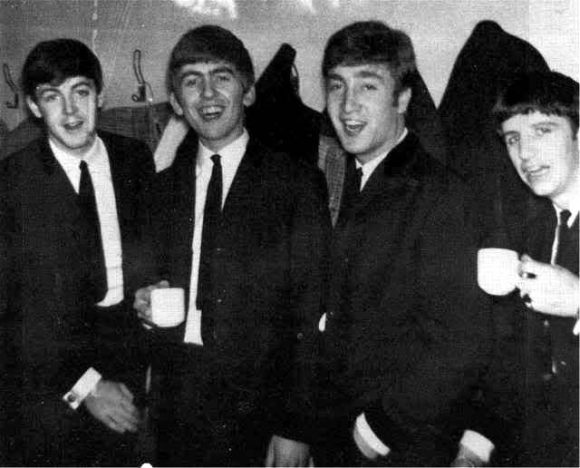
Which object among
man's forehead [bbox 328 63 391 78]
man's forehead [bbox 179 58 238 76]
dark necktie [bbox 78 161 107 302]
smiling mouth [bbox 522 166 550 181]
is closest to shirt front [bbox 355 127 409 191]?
man's forehead [bbox 328 63 391 78]

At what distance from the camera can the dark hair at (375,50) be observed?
1.08m

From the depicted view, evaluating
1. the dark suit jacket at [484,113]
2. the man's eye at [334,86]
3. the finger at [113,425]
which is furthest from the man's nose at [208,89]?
the finger at [113,425]

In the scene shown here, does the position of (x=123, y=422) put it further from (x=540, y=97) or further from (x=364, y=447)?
(x=540, y=97)

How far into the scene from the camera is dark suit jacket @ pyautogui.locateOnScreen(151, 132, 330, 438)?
1.13m

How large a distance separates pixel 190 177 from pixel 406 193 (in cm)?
42

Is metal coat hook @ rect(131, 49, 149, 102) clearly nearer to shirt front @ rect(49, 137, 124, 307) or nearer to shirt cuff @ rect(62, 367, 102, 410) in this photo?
shirt front @ rect(49, 137, 124, 307)

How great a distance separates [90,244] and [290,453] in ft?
1.80

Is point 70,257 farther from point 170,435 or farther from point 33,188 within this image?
point 170,435

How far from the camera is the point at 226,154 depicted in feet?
3.87

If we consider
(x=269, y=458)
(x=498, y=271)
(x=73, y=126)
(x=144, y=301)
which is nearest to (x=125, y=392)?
(x=144, y=301)

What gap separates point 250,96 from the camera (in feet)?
3.93

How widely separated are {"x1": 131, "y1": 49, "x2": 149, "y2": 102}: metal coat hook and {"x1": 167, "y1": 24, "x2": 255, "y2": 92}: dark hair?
86 millimetres

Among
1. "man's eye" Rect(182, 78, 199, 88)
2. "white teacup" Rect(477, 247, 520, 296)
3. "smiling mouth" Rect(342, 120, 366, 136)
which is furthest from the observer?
"man's eye" Rect(182, 78, 199, 88)

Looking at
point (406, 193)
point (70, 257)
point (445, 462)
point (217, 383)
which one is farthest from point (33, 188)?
point (445, 462)
